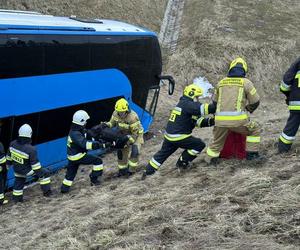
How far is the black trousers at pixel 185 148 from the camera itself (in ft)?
25.2

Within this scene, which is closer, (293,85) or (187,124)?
(293,85)

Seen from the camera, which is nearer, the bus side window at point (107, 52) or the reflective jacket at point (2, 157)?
the reflective jacket at point (2, 157)

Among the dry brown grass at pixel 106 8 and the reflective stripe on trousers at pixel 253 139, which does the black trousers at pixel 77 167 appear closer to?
the reflective stripe on trousers at pixel 253 139

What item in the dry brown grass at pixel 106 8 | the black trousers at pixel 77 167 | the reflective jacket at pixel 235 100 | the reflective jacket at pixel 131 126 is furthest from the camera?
the dry brown grass at pixel 106 8

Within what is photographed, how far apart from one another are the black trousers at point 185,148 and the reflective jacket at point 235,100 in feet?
2.21

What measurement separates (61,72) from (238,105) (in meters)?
3.62

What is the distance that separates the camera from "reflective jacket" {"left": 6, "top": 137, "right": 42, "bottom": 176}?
7703mm

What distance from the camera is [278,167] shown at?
6676mm

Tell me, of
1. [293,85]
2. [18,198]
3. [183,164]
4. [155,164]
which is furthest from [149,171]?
[293,85]

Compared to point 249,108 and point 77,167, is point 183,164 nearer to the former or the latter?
point 249,108

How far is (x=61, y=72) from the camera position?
344 inches

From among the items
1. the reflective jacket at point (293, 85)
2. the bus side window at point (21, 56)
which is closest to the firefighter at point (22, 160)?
the bus side window at point (21, 56)

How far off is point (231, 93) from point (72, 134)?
292 cm

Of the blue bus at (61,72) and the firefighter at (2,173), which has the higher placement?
the blue bus at (61,72)
